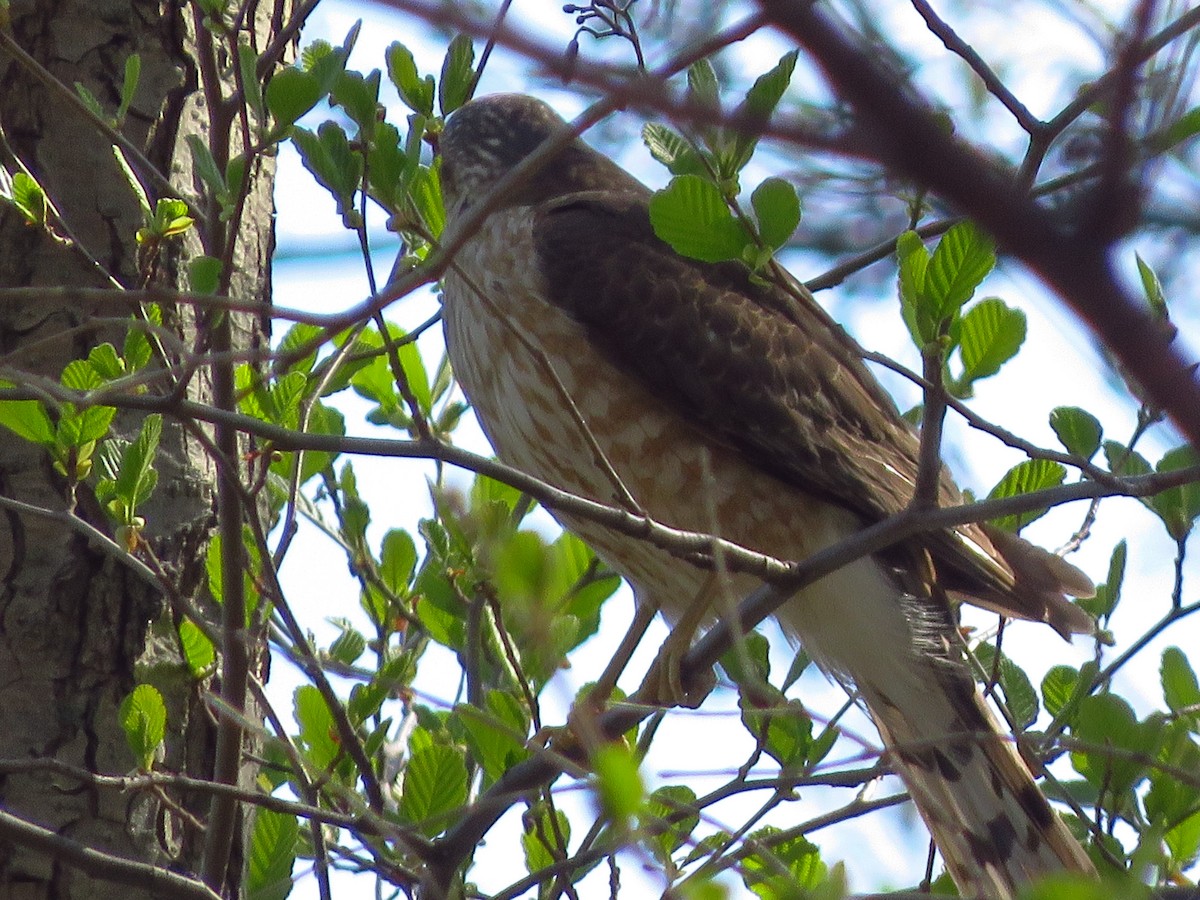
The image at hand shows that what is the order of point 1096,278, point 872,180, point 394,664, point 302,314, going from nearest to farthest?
1. point 1096,278
2. point 302,314
3. point 872,180
4. point 394,664

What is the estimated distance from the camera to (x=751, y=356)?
3518 mm

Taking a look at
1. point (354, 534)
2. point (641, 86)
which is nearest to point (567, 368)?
point (354, 534)

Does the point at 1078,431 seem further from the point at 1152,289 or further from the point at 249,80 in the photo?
the point at 249,80

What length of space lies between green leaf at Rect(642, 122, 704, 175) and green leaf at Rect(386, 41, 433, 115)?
0.40 metres

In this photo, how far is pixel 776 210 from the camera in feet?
6.94

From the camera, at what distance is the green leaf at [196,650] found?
2.81m

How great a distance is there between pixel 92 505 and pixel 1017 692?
176cm

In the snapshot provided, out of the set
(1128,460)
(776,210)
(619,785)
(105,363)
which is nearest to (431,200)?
(105,363)

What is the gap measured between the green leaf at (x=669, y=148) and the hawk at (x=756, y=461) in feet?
2.56

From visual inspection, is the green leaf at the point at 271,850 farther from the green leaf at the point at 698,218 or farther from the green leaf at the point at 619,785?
the green leaf at the point at 619,785

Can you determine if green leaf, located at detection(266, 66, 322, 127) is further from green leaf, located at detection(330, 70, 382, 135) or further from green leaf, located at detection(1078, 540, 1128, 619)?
green leaf, located at detection(1078, 540, 1128, 619)

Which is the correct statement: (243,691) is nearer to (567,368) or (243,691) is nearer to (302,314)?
(302,314)

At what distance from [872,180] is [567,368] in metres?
1.51

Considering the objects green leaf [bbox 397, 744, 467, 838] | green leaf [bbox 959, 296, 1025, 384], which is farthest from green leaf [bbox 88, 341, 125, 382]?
green leaf [bbox 959, 296, 1025, 384]
